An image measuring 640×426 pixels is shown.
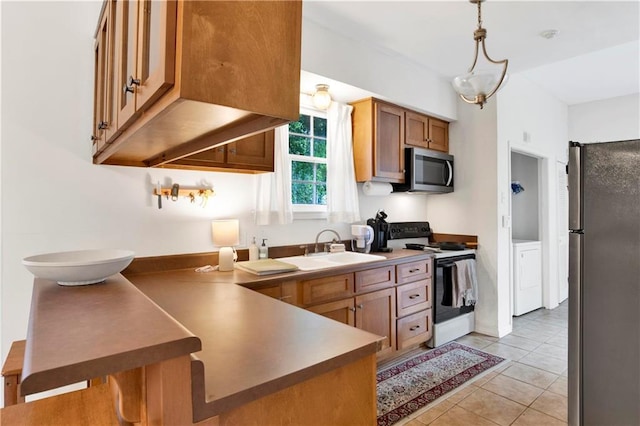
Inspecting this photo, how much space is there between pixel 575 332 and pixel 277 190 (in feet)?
6.80

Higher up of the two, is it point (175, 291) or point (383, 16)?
point (383, 16)

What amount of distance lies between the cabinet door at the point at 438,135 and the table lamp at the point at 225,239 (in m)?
2.45

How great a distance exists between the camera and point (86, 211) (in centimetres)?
204

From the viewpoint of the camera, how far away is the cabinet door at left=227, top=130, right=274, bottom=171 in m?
2.28

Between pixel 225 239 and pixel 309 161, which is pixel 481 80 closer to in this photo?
pixel 309 161

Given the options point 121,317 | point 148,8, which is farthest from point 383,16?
point 121,317

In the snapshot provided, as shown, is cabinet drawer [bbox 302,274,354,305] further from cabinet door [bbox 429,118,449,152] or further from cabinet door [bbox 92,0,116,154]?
cabinet door [bbox 429,118,449,152]

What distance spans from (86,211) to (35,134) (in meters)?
0.48

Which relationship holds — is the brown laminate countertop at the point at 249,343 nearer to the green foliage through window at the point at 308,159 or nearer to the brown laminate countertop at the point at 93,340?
the brown laminate countertop at the point at 93,340

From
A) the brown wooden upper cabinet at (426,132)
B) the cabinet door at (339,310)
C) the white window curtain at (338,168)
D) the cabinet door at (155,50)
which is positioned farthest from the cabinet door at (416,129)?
the cabinet door at (155,50)

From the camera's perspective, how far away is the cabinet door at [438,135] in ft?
12.8

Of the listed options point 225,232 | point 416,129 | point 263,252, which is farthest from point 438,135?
point 225,232

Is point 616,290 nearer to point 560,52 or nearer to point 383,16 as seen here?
point 383,16

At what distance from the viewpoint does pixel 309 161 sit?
3199 mm
